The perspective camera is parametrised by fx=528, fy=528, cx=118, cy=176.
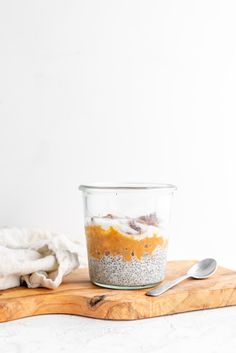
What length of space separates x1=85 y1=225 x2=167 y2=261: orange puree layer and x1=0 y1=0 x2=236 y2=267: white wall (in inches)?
9.7

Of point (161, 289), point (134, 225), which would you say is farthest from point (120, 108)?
point (161, 289)

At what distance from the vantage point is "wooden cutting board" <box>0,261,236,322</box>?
2.94 feet

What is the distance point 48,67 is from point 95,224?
16.2 inches

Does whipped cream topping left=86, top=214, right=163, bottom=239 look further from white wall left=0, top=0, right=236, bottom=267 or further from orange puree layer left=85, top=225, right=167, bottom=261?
white wall left=0, top=0, right=236, bottom=267

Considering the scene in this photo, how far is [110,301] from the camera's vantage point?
90cm

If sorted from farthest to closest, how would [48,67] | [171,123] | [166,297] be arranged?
1. [171,123]
2. [48,67]
3. [166,297]

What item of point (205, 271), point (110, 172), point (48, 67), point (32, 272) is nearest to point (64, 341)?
point (32, 272)

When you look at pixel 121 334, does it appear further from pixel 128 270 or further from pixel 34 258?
pixel 34 258

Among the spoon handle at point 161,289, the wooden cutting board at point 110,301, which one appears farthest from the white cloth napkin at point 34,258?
the spoon handle at point 161,289

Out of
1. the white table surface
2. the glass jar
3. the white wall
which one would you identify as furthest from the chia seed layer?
the white wall

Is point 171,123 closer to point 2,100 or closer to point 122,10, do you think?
point 122,10

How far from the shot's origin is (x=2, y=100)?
1170 mm

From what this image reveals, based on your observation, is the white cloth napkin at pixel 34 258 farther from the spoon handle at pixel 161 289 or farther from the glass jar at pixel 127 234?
the spoon handle at pixel 161 289

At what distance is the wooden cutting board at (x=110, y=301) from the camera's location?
0.90 metres
